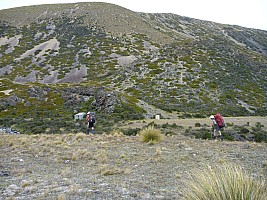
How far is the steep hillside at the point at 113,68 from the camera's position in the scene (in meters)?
41.2

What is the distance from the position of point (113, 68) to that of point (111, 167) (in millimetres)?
70195

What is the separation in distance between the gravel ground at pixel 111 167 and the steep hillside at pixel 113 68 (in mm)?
15625

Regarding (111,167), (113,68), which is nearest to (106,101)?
(111,167)

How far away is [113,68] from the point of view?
258ft

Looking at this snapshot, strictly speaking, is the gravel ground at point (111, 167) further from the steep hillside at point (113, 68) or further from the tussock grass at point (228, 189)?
the steep hillside at point (113, 68)

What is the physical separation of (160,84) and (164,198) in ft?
158

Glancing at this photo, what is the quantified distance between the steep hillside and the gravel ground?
15625 millimetres

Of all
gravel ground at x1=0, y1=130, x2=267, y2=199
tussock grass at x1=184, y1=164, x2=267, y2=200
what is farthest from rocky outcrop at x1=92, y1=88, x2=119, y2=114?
tussock grass at x1=184, y1=164, x2=267, y2=200

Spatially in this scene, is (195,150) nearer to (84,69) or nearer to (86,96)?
(86,96)

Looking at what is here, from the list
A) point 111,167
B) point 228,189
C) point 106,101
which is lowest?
point 106,101

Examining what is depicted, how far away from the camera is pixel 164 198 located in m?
6.18

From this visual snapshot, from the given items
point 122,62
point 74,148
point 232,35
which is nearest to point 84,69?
point 122,62

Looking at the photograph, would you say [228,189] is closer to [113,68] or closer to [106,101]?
[106,101]

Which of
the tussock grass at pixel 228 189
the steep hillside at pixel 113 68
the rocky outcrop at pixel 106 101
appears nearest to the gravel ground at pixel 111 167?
the tussock grass at pixel 228 189
